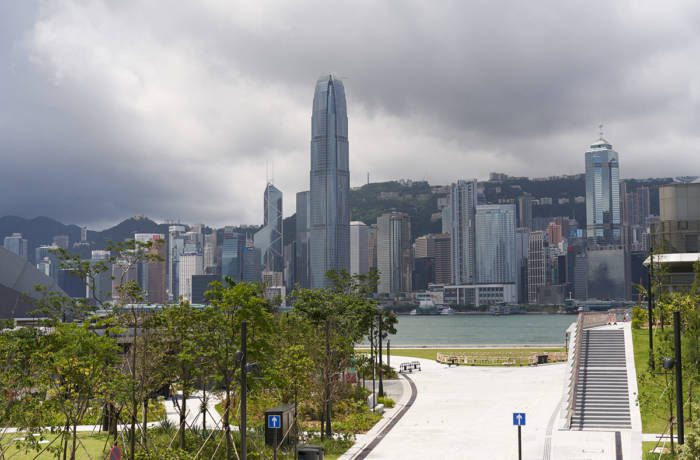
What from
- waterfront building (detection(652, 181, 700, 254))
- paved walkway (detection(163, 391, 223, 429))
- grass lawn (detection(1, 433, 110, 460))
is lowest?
paved walkway (detection(163, 391, 223, 429))

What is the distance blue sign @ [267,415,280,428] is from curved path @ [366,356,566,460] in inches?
187

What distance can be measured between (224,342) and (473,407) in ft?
76.5

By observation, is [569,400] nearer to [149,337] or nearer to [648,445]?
[648,445]

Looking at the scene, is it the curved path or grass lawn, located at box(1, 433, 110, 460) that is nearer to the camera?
grass lawn, located at box(1, 433, 110, 460)

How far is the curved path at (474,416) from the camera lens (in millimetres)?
34688

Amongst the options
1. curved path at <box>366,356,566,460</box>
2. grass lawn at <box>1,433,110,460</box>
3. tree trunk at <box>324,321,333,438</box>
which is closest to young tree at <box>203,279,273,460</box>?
grass lawn at <box>1,433,110,460</box>

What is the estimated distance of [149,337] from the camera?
33062 millimetres

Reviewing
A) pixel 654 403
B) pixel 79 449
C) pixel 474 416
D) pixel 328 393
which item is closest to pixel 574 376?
pixel 474 416

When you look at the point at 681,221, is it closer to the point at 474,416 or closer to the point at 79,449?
the point at 474,416

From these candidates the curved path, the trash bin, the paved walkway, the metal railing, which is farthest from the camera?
the paved walkway

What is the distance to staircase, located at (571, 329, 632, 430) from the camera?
3984 cm

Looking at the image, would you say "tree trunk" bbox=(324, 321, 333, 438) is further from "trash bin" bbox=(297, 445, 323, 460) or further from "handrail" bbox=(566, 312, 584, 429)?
"handrail" bbox=(566, 312, 584, 429)

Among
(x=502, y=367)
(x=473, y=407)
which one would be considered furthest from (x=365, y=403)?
(x=502, y=367)

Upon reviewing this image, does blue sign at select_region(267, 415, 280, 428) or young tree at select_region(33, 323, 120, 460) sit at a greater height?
young tree at select_region(33, 323, 120, 460)
